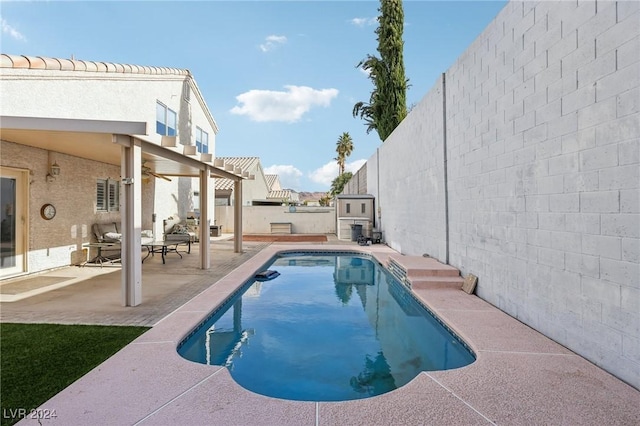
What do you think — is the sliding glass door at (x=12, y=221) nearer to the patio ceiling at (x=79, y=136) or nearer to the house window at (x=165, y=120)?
the patio ceiling at (x=79, y=136)

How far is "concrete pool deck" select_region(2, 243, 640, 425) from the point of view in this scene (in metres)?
2.81

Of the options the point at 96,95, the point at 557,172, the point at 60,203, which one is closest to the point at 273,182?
the point at 96,95

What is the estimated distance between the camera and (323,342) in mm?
5355

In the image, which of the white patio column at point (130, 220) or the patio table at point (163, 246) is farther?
the patio table at point (163, 246)

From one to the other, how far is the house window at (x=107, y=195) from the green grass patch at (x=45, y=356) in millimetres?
6709

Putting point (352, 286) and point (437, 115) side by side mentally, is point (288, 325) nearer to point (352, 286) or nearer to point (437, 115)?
point (352, 286)

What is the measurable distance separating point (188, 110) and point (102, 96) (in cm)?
570

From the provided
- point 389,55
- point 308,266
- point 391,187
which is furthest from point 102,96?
point 389,55

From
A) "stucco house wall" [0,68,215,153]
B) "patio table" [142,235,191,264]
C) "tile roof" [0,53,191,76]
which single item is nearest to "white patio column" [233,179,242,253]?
"patio table" [142,235,191,264]

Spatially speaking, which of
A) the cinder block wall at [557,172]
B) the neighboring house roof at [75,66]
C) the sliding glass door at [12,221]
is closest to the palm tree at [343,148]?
the neighboring house roof at [75,66]

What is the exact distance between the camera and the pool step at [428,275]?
24.5 feet

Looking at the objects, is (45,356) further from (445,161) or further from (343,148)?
(343,148)

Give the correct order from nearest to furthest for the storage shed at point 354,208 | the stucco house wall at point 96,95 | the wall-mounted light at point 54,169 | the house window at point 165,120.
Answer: the stucco house wall at point 96,95
the wall-mounted light at point 54,169
the house window at point 165,120
the storage shed at point 354,208

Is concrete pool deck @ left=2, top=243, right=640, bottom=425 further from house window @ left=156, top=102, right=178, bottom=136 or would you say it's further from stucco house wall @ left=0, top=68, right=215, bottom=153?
house window @ left=156, top=102, right=178, bottom=136
